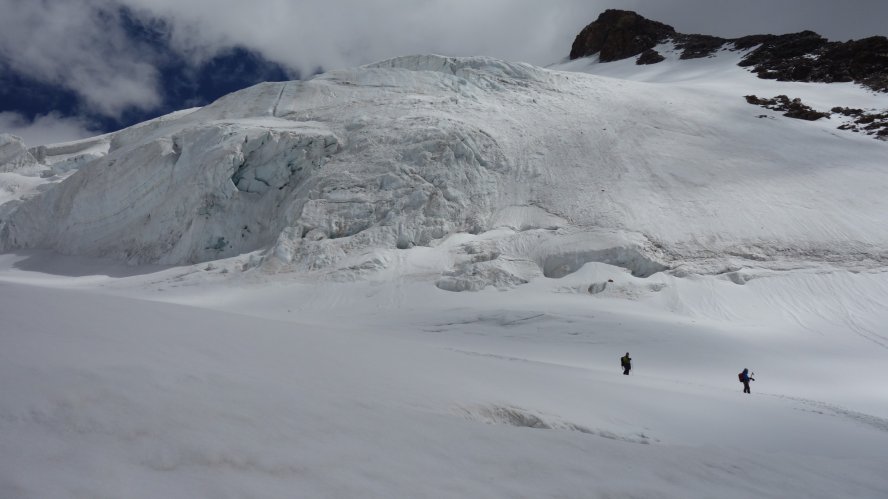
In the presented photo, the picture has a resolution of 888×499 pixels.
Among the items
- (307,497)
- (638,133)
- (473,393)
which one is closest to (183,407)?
(307,497)

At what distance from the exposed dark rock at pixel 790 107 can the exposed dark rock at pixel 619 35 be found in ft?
108

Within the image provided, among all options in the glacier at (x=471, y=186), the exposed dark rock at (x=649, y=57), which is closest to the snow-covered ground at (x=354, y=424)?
the glacier at (x=471, y=186)

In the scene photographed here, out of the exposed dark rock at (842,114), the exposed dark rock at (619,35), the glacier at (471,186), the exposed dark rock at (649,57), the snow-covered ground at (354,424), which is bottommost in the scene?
the snow-covered ground at (354,424)

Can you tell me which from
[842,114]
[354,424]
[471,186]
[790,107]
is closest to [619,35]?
[790,107]

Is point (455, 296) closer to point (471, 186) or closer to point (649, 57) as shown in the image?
point (471, 186)

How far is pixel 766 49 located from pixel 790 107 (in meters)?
25.3

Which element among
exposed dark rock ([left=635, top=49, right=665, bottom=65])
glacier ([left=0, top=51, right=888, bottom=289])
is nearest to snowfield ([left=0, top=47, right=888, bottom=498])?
glacier ([left=0, top=51, right=888, bottom=289])

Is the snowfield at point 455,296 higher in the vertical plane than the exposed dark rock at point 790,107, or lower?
lower

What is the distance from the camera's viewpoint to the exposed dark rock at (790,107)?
35156mm

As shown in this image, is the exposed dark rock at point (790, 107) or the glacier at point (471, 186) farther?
the exposed dark rock at point (790, 107)

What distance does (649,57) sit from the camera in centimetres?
6269

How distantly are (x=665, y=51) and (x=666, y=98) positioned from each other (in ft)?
116

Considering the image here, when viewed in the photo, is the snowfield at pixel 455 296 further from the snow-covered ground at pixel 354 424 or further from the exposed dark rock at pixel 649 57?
the exposed dark rock at pixel 649 57

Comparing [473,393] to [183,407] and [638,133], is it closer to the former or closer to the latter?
[183,407]
